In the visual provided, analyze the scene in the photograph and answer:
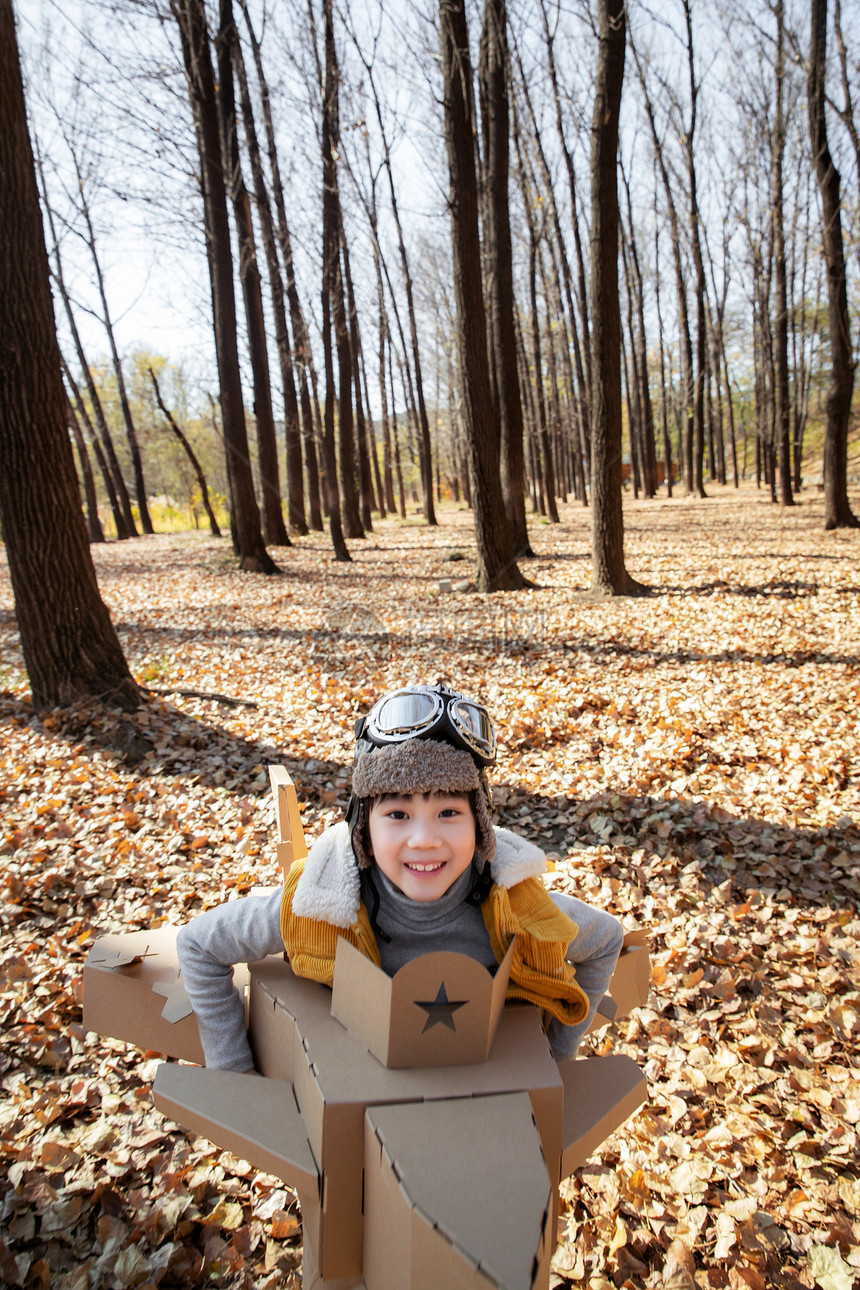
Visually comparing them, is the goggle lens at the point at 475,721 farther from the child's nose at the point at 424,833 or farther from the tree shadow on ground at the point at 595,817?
the tree shadow on ground at the point at 595,817

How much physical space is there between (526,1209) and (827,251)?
16.3 m

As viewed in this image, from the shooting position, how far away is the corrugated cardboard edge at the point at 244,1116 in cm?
135

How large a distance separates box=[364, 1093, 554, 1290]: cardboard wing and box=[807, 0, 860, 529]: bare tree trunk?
15446 millimetres

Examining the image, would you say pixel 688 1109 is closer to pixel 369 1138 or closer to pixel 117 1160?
pixel 369 1138

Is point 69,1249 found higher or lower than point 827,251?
lower

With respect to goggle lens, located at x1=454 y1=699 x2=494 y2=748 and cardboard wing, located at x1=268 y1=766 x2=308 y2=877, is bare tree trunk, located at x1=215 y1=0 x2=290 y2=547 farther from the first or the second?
goggle lens, located at x1=454 y1=699 x2=494 y2=748

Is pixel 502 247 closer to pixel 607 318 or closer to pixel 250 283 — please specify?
pixel 607 318

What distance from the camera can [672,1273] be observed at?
6.81 ft

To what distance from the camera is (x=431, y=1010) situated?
1380 millimetres

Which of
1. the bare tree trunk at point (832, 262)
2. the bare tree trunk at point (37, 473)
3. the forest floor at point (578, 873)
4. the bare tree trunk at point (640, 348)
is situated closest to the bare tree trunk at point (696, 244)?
the bare tree trunk at point (640, 348)

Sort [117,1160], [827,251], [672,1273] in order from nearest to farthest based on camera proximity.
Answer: [672,1273] → [117,1160] → [827,251]

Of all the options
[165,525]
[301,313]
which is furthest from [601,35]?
[165,525]

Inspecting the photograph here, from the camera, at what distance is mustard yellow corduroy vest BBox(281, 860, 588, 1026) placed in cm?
165

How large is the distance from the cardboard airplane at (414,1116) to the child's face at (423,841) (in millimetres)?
256
